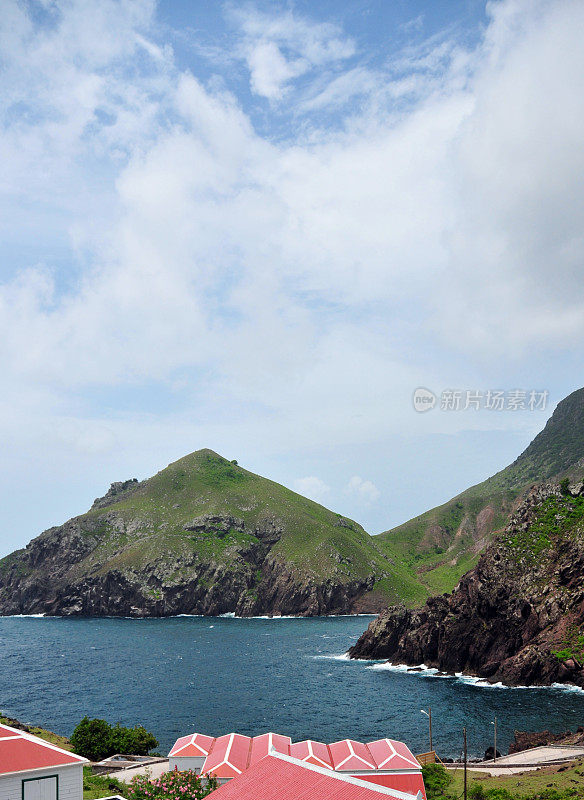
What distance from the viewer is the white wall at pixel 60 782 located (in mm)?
27406

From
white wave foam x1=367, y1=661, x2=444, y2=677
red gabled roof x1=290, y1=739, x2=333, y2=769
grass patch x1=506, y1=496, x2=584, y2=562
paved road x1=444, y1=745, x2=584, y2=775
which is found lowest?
paved road x1=444, y1=745, x2=584, y2=775

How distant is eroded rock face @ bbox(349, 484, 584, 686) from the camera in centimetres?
10431

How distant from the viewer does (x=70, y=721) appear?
84938 mm

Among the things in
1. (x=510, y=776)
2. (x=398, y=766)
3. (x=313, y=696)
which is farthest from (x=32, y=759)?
(x=313, y=696)

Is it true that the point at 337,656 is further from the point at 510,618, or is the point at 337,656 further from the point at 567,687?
the point at 567,687

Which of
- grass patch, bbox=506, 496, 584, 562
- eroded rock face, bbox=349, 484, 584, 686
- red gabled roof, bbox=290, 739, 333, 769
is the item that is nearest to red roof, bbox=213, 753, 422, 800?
red gabled roof, bbox=290, 739, 333, 769

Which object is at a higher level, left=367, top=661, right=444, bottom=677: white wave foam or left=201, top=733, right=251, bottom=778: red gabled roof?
left=201, top=733, right=251, bottom=778: red gabled roof

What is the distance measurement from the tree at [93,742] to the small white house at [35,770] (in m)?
36.8

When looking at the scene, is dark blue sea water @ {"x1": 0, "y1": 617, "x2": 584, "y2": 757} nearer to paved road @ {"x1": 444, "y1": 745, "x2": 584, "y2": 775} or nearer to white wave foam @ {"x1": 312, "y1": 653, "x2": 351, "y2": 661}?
white wave foam @ {"x1": 312, "y1": 653, "x2": 351, "y2": 661}

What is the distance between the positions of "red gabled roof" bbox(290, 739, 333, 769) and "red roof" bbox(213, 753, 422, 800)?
2294cm

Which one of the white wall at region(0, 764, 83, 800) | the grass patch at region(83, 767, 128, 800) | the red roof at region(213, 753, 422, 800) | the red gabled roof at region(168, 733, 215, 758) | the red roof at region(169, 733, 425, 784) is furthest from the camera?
the red gabled roof at region(168, 733, 215, 758)

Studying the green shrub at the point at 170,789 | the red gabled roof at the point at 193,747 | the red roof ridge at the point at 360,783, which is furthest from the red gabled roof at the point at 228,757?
the red roof ridge at the point at 360,783

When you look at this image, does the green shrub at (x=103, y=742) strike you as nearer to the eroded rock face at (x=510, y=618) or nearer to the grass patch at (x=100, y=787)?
the grass patch at (x=100, y=787)

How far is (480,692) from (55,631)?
5602 inches
